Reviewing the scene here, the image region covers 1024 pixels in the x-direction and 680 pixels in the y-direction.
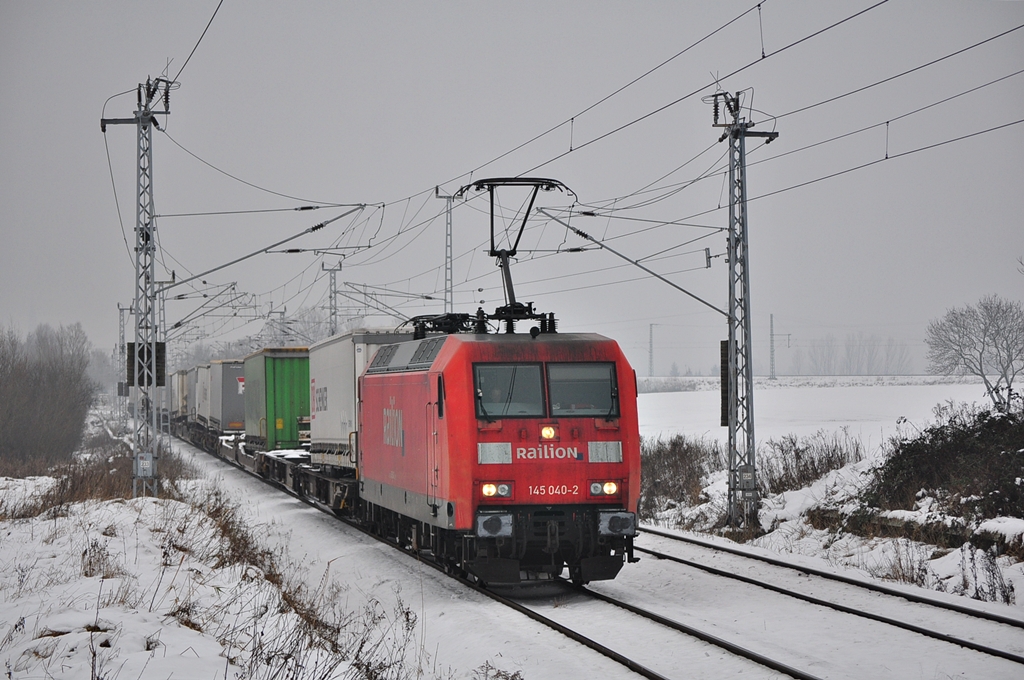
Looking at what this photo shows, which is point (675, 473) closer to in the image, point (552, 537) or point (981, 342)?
point (552, 537)

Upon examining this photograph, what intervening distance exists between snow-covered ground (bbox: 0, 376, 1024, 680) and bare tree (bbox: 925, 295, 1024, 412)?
33841 mm

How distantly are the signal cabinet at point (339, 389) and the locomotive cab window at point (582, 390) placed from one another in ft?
20.7

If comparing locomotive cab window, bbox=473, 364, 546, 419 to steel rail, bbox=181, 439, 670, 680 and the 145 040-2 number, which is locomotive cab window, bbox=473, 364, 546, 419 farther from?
steel rail, bbox=181, 439, 670, 680

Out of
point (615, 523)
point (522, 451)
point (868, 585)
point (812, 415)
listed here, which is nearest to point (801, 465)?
point (868, 585)

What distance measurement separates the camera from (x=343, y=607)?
12.0 meters

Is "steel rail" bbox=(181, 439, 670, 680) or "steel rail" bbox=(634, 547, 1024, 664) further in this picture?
"steel rail" bbox=(634, 547, 1024, 664)

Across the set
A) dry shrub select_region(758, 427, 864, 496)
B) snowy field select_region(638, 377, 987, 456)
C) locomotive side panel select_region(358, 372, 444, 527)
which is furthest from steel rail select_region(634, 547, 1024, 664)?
snowy field select_region(638, 377, 987, 456)

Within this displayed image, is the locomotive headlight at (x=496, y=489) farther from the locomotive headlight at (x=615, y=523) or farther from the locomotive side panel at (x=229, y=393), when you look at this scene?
the locomotive side panel at (x=229, y=393)

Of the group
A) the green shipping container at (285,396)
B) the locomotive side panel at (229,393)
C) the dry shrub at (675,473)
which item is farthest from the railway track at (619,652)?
the locomotive side panel at (229,393)

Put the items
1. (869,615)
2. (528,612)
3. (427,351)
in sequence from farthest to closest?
1. (427,351)
2. (528,612)
3. (869,615)

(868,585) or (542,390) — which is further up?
(542,390)

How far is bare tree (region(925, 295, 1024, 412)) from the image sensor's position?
150 feet

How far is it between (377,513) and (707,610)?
23.9ft

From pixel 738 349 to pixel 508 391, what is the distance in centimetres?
796
